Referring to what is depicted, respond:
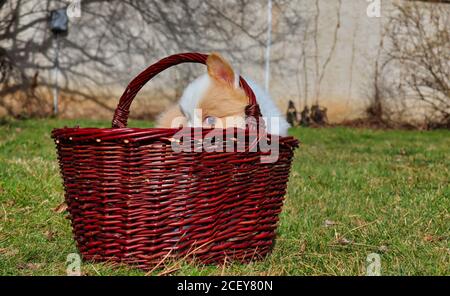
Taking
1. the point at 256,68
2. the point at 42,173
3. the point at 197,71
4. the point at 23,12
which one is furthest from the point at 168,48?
the point at 42,173

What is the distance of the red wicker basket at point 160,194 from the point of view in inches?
77.0

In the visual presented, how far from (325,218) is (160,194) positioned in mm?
1372

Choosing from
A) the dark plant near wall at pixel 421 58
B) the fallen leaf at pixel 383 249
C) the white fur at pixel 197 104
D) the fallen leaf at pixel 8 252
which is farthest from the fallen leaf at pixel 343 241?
the dark plant near wall at pixel 421 58

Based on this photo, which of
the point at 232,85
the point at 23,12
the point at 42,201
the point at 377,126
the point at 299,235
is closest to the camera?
the point at 232,85

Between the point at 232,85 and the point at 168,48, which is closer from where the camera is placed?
the point at 232,85

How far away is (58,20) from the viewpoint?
8.58m

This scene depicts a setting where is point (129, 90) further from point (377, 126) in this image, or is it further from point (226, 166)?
point (377, 126)

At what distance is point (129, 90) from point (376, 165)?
312 cm

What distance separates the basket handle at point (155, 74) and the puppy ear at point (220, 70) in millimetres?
53

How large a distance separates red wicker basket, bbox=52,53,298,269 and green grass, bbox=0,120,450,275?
79mm

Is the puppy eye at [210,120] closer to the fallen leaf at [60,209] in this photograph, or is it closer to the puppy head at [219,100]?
the puppy head at [219,100]

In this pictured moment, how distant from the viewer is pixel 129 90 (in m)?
2.43

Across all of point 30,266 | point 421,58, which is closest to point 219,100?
point 30,266

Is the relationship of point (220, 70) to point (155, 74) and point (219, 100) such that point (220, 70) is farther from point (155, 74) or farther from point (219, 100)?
point (155, 74)
